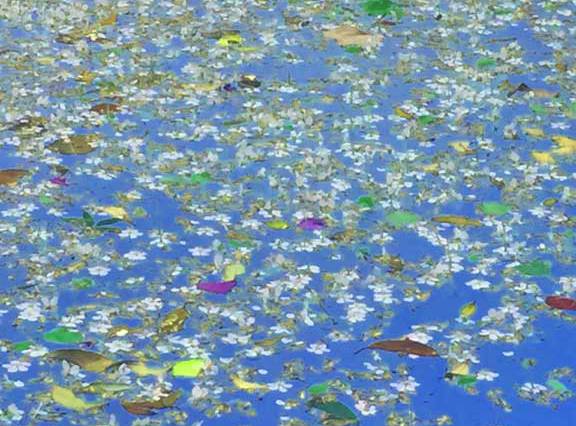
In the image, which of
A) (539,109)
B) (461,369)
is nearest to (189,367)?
(461,369)

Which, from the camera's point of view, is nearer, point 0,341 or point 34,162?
point 0,341

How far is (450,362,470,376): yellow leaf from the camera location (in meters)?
2.89

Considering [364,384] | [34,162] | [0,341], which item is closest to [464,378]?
[364,384]

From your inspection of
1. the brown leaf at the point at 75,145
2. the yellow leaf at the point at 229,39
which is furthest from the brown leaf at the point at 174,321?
the yellow leaf at the point at 229,39

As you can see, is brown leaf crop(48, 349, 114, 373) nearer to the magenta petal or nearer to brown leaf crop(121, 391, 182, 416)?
brown leaf crop(121, 391, 182, 416)

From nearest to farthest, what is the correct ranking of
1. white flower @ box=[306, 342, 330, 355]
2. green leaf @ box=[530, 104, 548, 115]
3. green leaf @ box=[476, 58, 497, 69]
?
white flower @ box=[306, 342, 330, 355]
green leaf @ box=[530, 104, 548, 115]
green leaf @ box=[476, 58, 497, 69]

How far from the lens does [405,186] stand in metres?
3.70

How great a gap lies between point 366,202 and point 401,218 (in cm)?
12

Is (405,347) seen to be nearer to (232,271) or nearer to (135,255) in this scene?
Result: (232,271)

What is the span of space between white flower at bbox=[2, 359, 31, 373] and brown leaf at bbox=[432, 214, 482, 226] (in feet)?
3.95

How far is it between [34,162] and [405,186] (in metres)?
1.06

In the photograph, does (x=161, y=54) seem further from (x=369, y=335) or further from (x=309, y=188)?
(x=369, y=335)

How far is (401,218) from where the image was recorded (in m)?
3.52

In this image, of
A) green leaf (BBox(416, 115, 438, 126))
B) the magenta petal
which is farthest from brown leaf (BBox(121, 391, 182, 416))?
green leaf (BBox(416, 115, 438, 126))
